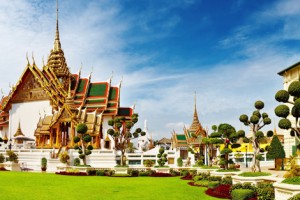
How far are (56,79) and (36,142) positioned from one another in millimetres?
9211

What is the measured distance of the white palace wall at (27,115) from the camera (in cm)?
5056

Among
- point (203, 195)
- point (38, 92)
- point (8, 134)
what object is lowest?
point (203, 195)

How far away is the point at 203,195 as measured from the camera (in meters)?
15.6

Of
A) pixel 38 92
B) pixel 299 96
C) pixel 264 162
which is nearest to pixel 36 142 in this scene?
pixel 38 92

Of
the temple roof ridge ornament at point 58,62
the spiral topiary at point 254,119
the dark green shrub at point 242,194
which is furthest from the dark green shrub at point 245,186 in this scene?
the temple roof ridge ornament at point 58,62

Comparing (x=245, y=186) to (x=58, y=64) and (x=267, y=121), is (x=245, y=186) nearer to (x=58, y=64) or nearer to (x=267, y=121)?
(x=267, y=121)

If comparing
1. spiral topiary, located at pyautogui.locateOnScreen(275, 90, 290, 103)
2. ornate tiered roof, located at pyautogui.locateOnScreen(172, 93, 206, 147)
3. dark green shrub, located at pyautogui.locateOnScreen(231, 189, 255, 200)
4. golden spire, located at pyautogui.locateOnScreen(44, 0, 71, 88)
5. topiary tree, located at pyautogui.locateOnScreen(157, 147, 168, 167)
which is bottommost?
dark green shrub, located at pyautogui.locateOnScreen(231, 189, 255, 200)

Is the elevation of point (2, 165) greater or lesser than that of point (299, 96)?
lesser

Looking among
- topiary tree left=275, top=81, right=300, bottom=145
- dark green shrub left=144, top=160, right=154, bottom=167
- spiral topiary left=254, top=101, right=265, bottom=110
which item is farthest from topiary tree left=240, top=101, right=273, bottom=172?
dark green shrub left=144, top=160, right=154, bottom=167

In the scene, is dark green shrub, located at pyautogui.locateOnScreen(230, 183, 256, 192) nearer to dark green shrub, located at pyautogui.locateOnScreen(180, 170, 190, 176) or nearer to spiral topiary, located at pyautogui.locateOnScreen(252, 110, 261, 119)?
spiral topiary, located at pyautogui.locateOnScreen(252, 110, 261, 119)

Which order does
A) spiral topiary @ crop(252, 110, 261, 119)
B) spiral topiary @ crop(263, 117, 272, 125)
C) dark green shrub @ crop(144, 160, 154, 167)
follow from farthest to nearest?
dark green shrub @ crop(144, 160, 154, 167) < spiral topiary @ crop(263, 117, 272, 125) < spiral topiary @ crop(252, 110, 261, 119)

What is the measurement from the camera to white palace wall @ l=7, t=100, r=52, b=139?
50.6 meters

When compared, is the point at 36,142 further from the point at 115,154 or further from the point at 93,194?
the point at 93,194

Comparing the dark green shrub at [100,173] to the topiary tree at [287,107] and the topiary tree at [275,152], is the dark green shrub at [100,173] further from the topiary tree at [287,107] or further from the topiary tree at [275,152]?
the topiary tree at [287,107]
